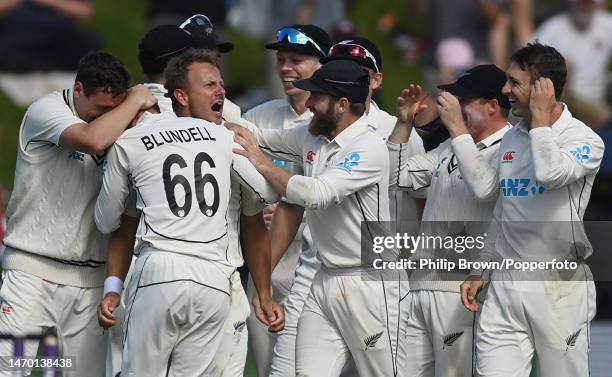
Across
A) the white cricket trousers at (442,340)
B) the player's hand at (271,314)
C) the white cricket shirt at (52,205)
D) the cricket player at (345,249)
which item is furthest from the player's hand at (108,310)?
the white cricket trousers at (442,340)

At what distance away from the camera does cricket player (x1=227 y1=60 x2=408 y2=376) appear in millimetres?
7637

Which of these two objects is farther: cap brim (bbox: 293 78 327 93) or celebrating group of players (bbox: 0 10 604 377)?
cap brim (bbox: 293 78 327 93)

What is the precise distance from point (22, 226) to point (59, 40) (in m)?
6.42

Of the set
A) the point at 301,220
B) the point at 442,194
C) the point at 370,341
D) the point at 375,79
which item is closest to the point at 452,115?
the point at 442,194

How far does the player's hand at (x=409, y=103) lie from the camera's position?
812cm

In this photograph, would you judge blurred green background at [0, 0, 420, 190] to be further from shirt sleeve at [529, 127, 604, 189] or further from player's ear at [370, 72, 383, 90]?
shirt sleeve at [529, 127, 604, 189]

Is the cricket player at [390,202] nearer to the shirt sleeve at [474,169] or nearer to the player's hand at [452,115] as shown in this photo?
the player's hand at [452,115]

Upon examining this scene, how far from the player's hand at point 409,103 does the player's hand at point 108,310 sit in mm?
2129

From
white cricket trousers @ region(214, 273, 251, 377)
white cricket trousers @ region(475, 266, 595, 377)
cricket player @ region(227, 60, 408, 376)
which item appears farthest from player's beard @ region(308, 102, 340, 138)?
white cricket trousers @ region(475, 266, 595, 377)

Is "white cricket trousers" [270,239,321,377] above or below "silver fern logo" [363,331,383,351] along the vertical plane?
below

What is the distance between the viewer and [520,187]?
7.69 meters

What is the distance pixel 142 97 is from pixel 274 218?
1.34m

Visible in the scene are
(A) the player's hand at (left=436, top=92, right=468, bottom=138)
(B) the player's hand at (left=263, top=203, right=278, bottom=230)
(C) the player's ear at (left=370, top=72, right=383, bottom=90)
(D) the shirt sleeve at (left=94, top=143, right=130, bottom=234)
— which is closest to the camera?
(D) the shirt sleeve at (left=94, top=143, right=130, bottom=234)

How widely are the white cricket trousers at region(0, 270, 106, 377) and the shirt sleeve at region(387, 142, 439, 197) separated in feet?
6.44
